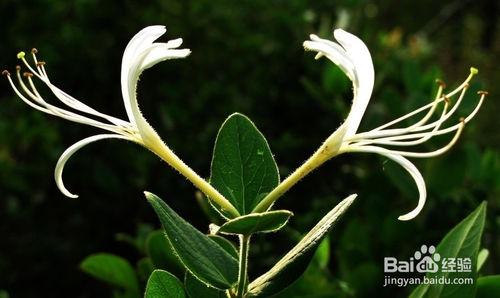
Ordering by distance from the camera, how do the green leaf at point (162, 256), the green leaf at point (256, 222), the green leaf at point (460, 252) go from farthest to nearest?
the green leaf at point (162, 256), the green leaf at point (460, 252), the green leaf at point (256, 222)

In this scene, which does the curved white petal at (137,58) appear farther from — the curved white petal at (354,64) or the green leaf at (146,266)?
the green leaf at (146,266)

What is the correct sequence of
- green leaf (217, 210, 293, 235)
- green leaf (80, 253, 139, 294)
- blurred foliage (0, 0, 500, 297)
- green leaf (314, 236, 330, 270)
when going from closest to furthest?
green leaf (217, 210, 293, 235) < green leaf (80, 253, 139, 294) < green leaf (314, 236, 330, 270) < blurred foliage (0, 0, 500, 297)

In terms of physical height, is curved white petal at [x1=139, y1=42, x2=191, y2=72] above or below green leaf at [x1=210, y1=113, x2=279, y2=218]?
above

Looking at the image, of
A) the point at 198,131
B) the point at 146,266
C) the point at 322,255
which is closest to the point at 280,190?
the point at 146,266

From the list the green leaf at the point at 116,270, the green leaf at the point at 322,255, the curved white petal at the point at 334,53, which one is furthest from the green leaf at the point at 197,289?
the green leaf at the point at 322,255

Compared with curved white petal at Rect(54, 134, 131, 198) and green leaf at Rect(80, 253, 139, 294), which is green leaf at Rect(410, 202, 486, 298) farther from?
green leaf at Rect(80, 253, 139, 294)

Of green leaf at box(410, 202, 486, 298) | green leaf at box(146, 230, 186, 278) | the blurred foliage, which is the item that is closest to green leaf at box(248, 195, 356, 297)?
green leaf at box(410, 202, 486, 298)
